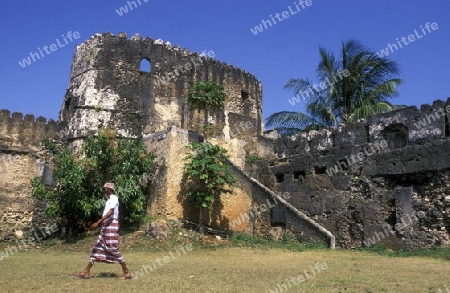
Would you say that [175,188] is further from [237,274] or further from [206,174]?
[237,274]

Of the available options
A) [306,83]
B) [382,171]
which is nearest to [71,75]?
[306,83]

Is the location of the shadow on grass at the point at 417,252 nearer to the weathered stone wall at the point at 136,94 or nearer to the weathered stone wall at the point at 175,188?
the weathered stone wall at the point at 175,188

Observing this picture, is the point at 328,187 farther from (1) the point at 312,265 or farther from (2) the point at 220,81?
(2) the point at 220,81

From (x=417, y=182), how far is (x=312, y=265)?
5903mm

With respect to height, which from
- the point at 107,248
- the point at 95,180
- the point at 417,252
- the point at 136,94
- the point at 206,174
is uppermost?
the point at 136,94

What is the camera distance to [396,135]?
53.1 ft

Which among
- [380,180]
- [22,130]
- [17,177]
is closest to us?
[380,180]

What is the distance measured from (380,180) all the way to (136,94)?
11.6 m

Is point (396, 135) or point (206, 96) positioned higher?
point (206, 96)

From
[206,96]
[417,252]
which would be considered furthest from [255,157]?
[417,252]

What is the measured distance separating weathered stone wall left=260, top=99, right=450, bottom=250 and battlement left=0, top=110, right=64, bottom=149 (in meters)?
10.2

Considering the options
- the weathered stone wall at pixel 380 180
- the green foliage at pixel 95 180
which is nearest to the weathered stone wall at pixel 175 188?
the green foliage at pixel 95 180

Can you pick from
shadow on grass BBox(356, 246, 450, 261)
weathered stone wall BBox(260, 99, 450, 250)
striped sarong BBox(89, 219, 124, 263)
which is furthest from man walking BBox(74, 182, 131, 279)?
weathered stone wall BBox(260, 99, 450, 250)

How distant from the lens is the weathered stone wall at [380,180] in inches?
555
